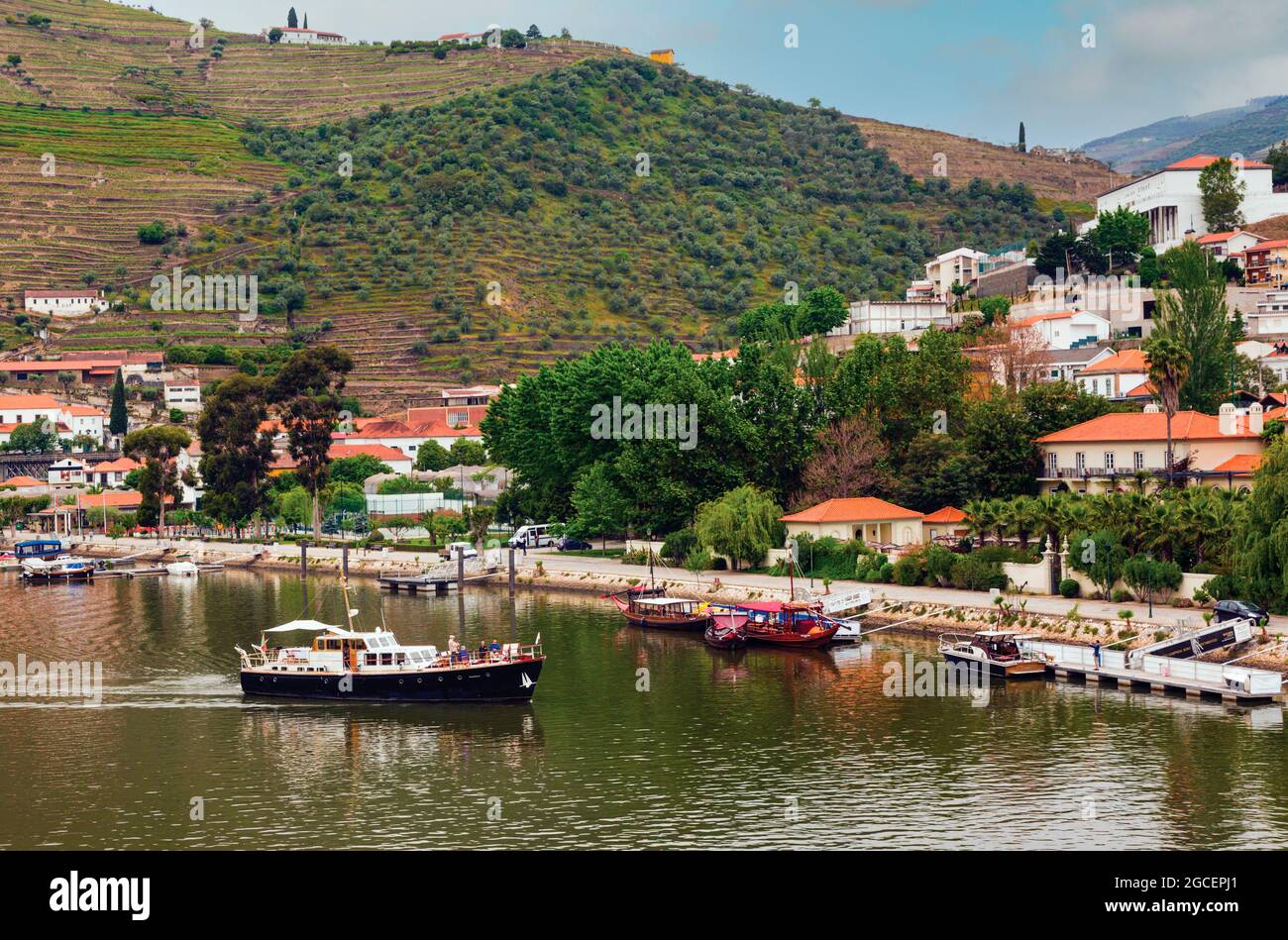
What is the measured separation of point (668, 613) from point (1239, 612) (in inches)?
1045

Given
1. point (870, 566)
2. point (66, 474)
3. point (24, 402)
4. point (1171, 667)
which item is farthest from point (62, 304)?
point (1171, 667)

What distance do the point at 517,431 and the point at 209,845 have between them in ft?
223

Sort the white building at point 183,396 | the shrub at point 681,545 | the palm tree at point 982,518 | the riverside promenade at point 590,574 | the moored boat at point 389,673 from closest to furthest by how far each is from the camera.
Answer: the moored boat at point 389,673
the riverside promenade at point 590,574
the palm tree at point 982,518
the shrub at point 681,545
the white building at point 183,396

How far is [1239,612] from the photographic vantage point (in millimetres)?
53750

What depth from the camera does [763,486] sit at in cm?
8606

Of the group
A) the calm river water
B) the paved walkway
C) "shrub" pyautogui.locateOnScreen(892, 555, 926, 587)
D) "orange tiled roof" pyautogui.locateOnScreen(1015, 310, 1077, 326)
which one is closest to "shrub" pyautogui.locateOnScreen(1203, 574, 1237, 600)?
the paved walkway

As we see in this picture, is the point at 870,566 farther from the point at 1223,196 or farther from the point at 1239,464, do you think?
the point at 1223,196

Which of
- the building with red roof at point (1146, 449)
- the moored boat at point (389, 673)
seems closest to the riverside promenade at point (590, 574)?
the building with red roof at point (1146, 449)

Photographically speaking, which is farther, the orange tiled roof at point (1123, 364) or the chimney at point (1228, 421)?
the orange tiled roof at point (1123, 364)

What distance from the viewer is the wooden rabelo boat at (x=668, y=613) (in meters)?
69.7

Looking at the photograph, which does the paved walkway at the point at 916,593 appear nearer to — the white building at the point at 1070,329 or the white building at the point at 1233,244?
the white building at the point at 1070,329

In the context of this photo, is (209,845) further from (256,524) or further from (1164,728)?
(256,524)

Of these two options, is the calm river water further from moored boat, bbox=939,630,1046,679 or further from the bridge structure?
the bridge structure

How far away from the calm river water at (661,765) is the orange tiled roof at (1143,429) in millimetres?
19952
